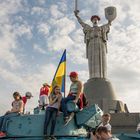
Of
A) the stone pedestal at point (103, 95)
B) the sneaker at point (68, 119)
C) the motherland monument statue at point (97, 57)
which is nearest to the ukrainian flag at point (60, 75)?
the sneaker at point (68, 119)

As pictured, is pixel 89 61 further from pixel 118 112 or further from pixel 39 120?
pixel 39 120

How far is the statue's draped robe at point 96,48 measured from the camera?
86.0 ft

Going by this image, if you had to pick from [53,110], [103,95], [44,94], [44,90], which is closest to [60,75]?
[44,94]

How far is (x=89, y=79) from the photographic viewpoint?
26234 mm

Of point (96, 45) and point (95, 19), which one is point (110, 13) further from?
point (96, 45)

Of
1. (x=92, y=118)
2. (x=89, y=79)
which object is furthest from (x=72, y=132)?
(x=89, y=79)

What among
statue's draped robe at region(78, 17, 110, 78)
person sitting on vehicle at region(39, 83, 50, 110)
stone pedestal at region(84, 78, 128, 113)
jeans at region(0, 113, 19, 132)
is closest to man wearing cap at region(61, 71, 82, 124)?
jeans at region(0, 113, 19, 132)

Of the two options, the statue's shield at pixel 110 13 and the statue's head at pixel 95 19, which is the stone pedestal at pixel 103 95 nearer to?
the statue's head at pixel 95 19

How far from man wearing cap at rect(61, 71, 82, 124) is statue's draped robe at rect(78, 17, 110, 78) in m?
18.4

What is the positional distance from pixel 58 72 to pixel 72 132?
4043 mm

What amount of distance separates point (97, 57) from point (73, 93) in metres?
19.0

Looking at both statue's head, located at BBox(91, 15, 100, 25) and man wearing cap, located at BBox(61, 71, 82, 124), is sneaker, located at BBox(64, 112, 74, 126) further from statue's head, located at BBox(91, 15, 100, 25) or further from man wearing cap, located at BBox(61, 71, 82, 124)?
statue's head, located at BBox(91, 15, 100, 25)

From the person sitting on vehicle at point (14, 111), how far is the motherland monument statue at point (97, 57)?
16663mm

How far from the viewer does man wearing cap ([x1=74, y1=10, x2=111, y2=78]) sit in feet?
Answer: 85.9
